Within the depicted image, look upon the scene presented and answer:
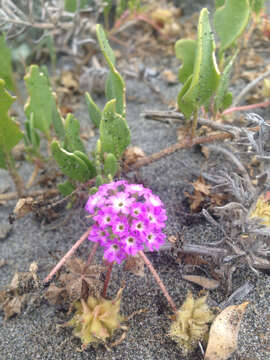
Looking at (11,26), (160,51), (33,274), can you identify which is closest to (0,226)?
(33,274)

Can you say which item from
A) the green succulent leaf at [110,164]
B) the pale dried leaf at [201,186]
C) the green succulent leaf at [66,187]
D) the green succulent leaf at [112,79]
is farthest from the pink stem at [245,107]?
the green succulent leaf at [66,187]

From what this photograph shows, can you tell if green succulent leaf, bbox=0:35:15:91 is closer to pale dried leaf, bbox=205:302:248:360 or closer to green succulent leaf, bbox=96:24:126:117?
green succulent leaf, bbox=96:24:126:117

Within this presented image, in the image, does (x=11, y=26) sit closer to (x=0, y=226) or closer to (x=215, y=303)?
(x=0, y=226)

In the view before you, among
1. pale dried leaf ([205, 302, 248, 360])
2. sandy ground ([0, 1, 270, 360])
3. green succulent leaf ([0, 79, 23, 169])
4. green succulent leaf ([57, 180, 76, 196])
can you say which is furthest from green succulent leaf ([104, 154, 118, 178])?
pale dried leaf ([205, 302, 248, 360])

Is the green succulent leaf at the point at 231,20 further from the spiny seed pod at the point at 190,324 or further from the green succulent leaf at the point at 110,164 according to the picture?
the spiny seed pod at the point at 190,324

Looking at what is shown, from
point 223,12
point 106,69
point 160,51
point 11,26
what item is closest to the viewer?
point 223,12

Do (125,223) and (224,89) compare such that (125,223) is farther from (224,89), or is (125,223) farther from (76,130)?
(224,89)
